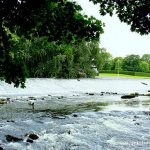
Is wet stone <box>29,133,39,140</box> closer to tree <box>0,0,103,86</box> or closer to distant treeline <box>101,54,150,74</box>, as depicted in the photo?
tree <box>0,0,103,86</box>

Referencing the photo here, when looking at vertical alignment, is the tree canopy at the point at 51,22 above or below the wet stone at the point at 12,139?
above

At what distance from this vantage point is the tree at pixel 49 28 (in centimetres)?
1171

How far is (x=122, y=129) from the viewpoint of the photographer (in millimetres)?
18797

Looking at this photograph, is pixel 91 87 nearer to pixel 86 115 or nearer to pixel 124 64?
pixel 86 115

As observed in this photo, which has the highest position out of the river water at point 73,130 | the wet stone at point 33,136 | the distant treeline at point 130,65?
the distant treeline at point 130,65

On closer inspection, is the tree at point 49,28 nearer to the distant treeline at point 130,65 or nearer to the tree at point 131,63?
the distant treeline at point 130,65

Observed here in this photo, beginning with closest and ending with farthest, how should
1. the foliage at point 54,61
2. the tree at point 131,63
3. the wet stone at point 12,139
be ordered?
the wet stone at point 12,139 → the foliage at point 54,61 → the tree at point 131,63

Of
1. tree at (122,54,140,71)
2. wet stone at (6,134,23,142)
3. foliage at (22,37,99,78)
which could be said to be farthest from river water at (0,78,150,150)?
tree at (122,54,140,71)

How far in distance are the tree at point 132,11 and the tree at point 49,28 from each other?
1.94m

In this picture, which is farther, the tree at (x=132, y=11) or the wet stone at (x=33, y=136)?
the wet stone at (x=33, y=136)

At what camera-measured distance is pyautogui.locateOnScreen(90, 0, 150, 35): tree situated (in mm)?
9789

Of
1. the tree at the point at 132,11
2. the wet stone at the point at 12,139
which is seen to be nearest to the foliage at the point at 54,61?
the wet stone at the point at 12,139

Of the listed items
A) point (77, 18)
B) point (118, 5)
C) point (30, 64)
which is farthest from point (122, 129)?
point (30, 64)

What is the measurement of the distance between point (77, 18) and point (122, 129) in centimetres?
796
